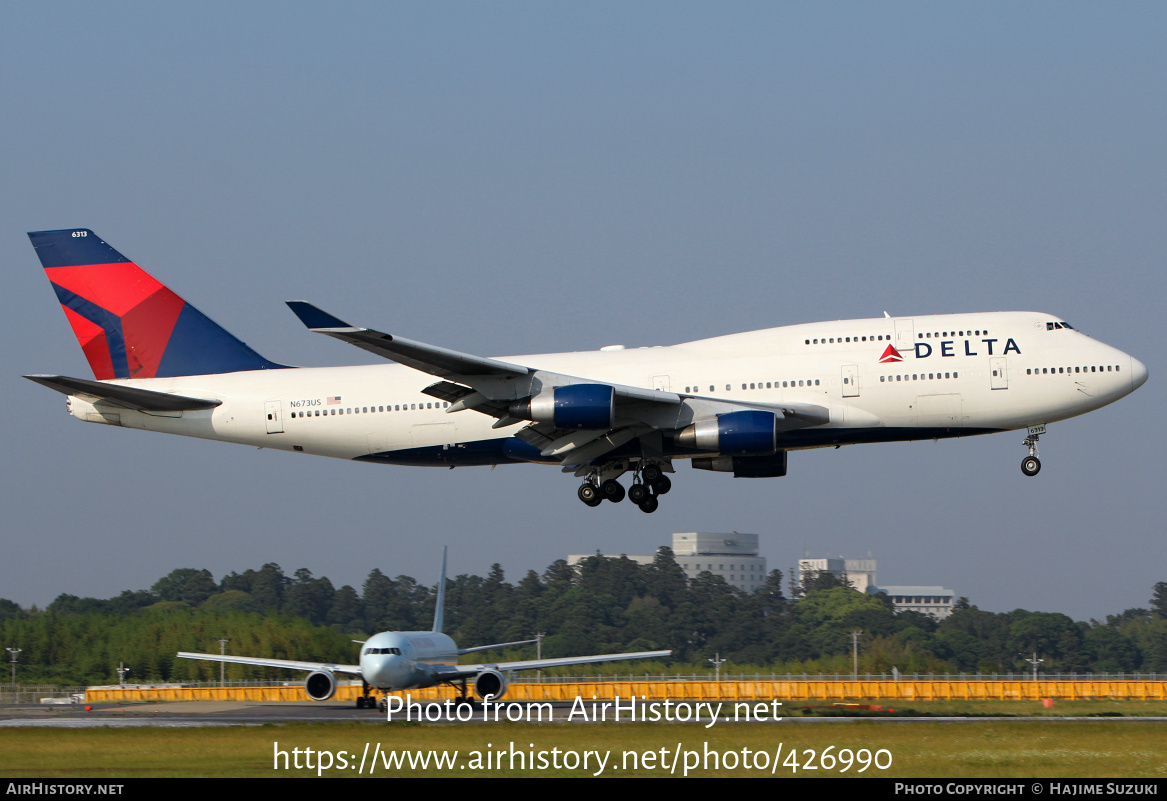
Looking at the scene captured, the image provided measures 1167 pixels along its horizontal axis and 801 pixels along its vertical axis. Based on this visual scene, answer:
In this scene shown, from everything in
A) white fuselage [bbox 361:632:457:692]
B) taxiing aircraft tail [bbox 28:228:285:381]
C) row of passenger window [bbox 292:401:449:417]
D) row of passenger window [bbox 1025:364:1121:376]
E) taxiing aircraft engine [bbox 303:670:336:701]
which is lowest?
taxiing aircraft engine [bbox 303:670:336:701]

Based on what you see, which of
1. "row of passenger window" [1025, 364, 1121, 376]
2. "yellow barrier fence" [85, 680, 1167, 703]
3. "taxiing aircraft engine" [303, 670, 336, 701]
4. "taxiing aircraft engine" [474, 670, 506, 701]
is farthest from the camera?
"yellow barrier fence" [85, 680, 1167, 703]

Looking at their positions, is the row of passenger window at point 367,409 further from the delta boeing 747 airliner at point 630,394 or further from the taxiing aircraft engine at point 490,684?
the taxiing aircraft engine at point 490,684

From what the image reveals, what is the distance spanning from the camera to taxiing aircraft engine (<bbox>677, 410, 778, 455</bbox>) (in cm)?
3269

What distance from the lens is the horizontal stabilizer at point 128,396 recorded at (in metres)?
34.7

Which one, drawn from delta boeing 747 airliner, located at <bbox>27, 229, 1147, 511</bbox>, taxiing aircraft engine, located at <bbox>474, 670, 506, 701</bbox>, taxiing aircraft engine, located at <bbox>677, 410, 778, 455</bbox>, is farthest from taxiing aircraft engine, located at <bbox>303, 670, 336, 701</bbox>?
taxiing aircraft engine, located at <bbox>677, 410, 778, 455</bbox>

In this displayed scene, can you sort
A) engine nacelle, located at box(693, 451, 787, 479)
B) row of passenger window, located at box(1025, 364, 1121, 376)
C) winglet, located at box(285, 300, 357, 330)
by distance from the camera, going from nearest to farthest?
1. winglet, located at box(285, 300, 357, 330)
2. row of passenger window, located at box(1025, 364, 1121, 376)
3. engine nacelle, located at box(693, 451, 787, 479)

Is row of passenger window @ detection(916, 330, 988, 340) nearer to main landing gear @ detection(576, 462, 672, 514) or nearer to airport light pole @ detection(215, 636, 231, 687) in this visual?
main landing gear @ detection(576, 462, 672, 514)

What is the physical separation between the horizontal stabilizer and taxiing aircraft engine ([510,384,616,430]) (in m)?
10.7

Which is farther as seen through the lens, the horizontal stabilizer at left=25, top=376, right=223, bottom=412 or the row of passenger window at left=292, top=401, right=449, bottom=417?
the row of passenger window at left=292, top=401, right=449, bottom=417

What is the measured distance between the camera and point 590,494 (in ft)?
121

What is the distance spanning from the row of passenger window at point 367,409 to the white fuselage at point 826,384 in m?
0.04

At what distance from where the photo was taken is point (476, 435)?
35.9m

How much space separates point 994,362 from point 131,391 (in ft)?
77.9

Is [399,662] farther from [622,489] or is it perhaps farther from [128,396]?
[128,396]
